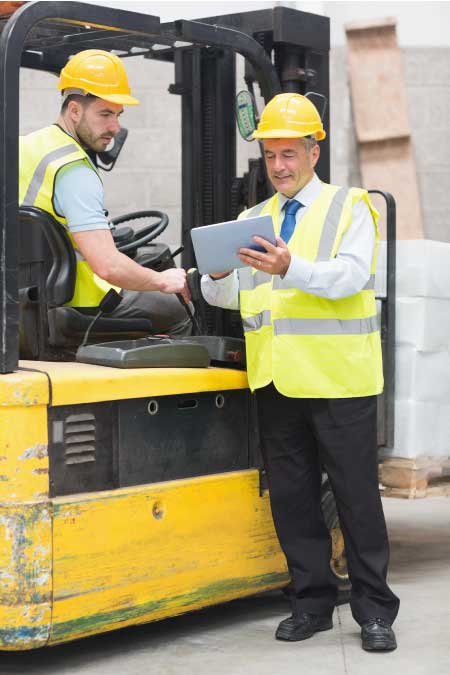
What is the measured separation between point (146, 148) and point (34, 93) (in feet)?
2.93

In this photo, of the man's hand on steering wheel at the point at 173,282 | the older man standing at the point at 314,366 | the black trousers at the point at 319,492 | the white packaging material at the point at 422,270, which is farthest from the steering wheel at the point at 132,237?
the white packaging material at the point at 422,270

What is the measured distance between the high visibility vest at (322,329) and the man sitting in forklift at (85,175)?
0.41 meters

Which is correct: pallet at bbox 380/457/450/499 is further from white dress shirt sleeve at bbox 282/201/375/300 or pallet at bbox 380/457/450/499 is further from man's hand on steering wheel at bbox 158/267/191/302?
man's hand on steering wheel at bbox 158/267/191/302

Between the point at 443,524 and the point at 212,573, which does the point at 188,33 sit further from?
the point at 443,524

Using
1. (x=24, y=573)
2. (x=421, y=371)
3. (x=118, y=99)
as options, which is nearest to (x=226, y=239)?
(x=118, y=99)

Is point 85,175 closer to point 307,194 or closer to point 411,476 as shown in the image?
point 307,194

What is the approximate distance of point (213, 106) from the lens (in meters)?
5.20

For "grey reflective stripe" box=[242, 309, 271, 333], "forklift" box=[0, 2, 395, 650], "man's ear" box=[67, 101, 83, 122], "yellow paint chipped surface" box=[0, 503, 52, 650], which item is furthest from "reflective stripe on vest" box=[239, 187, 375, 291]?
"yellow paint chipped surface" box=[0, 503, 52, 650]

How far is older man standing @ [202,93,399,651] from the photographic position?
14.0ft

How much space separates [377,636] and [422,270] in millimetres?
1497

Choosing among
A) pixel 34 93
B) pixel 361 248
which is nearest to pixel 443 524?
pixel 361 248

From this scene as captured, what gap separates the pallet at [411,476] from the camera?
495 cm

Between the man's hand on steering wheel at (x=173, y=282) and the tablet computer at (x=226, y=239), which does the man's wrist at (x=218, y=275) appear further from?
the tablet computer at (x=226, y=239)

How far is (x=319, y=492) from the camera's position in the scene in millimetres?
4586
